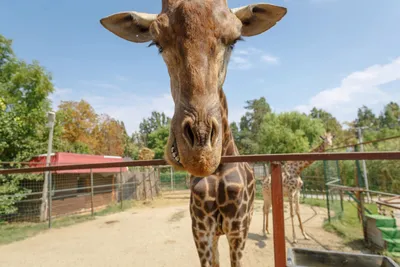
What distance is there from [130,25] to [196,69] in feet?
3.65

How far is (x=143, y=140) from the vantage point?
149ft

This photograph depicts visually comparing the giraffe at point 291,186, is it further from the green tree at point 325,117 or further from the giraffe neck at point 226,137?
the green tree at point 325,117

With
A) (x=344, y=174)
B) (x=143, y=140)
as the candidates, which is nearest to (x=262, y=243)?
(x=344, y=174)

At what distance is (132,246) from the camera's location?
589 cm

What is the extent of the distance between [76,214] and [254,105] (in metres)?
40.6

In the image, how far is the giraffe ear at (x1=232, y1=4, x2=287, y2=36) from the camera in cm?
183

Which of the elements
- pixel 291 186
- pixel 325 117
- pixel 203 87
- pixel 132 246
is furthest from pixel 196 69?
pixel 325 117

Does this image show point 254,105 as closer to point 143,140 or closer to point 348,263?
point 143,140

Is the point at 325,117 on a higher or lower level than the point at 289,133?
higher

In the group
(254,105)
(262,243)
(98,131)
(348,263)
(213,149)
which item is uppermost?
(254,105)

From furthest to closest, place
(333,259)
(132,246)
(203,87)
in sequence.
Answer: (132,246) < (333,259) < (203,87)

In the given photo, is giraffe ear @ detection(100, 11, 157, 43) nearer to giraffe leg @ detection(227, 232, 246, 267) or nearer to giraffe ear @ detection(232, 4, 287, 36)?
giraffe ear @ detection(232, 4, 287, 36)

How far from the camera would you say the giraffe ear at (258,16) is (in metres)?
1.83

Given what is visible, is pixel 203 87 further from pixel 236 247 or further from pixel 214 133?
pixel 236 247
